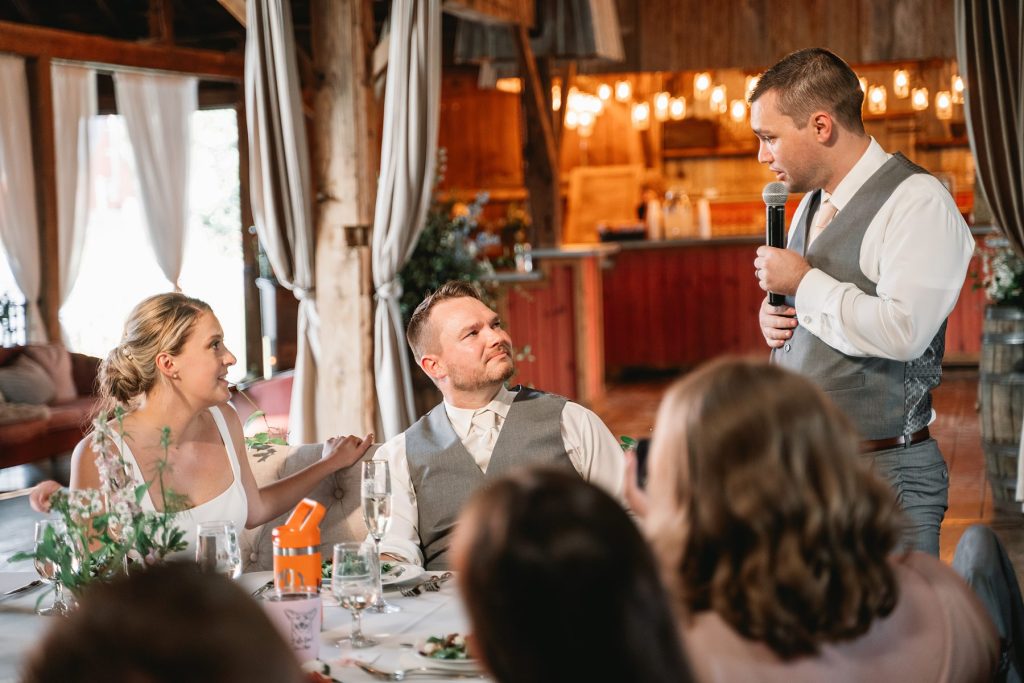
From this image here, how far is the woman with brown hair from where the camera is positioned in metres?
1.23

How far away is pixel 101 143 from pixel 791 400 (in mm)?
6835

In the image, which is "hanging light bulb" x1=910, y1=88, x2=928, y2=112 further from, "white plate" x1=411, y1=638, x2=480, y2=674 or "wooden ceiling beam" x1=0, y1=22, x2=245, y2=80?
"white plate" x1=411, y1=638, x2=480, y2=674

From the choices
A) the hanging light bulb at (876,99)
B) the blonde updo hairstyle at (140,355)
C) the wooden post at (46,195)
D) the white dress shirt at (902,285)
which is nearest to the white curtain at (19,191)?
the wooden post at (46,195)

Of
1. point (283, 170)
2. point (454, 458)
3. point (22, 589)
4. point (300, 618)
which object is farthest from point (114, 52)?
point (300, 618)

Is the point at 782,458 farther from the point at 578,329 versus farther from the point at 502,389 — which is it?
the point at 578,329

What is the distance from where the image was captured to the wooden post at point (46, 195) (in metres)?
6.85

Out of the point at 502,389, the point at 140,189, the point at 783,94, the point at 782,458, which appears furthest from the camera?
the point at 140,189

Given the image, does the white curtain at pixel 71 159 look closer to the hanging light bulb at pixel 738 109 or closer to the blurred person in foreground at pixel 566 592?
the hanging light bulb at pixel 738 109

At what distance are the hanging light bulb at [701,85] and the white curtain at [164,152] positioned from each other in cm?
463

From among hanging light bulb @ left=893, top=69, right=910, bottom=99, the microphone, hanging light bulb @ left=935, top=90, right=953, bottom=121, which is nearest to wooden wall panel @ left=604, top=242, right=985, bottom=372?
hanging light bulb @ left=893, top=69, right=910, bottom=99

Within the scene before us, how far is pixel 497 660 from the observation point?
0.92 meters

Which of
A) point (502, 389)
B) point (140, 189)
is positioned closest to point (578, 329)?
point (140, 189)

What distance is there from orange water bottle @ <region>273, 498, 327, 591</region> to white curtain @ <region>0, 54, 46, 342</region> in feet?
17.3

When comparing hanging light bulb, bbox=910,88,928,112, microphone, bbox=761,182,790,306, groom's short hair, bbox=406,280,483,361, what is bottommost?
groom's short hair, bbox=406,280,483,361
